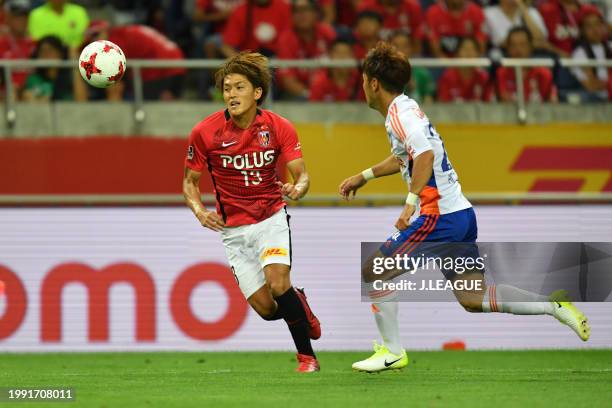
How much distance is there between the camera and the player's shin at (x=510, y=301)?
9.01 meters

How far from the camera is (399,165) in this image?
371 inches

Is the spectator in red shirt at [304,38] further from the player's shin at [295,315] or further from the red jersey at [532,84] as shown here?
the player's shin at [295,315]

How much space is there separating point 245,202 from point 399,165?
1186 millimetres

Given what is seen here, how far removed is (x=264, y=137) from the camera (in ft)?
31.5

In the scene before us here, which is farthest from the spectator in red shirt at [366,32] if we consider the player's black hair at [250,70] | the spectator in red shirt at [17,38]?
the player's black hair at [250,70]

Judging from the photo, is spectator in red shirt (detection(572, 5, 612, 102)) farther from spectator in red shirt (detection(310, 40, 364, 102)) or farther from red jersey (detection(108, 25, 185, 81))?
red jersey (detection(108, 25, 185, 81))

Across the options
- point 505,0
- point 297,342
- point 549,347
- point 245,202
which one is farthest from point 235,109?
point 505,0

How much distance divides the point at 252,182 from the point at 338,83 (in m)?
5.60

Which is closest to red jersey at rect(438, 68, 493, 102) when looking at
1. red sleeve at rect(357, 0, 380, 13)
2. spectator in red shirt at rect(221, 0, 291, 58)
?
red sleeve at rect(357, 0, 380, 13)

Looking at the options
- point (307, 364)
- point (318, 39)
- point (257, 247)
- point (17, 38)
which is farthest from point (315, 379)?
point (17, 38)

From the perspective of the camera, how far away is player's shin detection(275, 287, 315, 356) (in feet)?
31.4

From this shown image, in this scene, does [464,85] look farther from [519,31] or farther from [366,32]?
[366,32]

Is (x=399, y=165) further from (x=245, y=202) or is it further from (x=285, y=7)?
(x=285, y=7)

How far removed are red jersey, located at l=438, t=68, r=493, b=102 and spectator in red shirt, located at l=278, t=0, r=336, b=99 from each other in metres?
1.50
